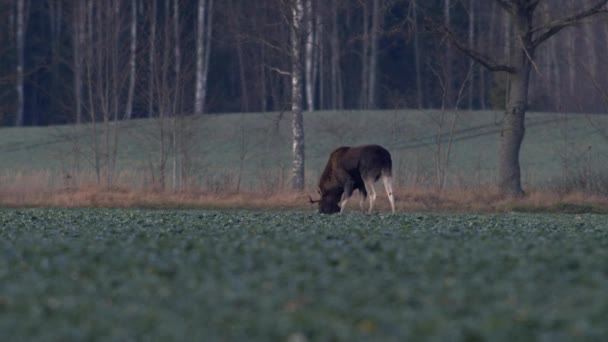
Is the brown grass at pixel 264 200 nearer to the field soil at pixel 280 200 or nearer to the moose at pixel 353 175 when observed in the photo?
the field soil at pixel 280 200

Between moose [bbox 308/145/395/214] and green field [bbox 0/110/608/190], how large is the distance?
15431 mm

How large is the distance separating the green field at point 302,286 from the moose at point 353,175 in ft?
24.7

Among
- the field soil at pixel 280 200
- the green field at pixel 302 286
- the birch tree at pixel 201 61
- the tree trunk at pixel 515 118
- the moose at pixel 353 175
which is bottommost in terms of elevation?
the green field at pixel 302 286

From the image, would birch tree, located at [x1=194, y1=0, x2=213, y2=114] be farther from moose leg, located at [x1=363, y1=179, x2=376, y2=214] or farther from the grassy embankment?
moose leg, located at [x1=363, y1=179, x2=376, y2=214]

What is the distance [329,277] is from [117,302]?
197 centimetres

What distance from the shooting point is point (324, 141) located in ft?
169

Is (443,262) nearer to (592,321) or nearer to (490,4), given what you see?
(592,321)

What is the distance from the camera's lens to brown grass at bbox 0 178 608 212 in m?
25.8

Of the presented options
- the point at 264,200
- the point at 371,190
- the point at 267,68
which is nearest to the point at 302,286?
the point at 371,190

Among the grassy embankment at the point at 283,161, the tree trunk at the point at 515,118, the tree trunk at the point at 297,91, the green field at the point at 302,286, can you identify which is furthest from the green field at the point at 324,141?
the green field at the point at 302,286

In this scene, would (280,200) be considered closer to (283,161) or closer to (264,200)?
(264,200)

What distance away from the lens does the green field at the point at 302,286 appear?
706 centimetres

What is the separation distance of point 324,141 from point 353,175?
29.3 metres

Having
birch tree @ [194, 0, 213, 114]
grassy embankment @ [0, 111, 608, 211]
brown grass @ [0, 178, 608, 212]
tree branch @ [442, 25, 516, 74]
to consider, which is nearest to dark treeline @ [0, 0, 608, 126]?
birch tree @ [194, 0, 213, 114]
